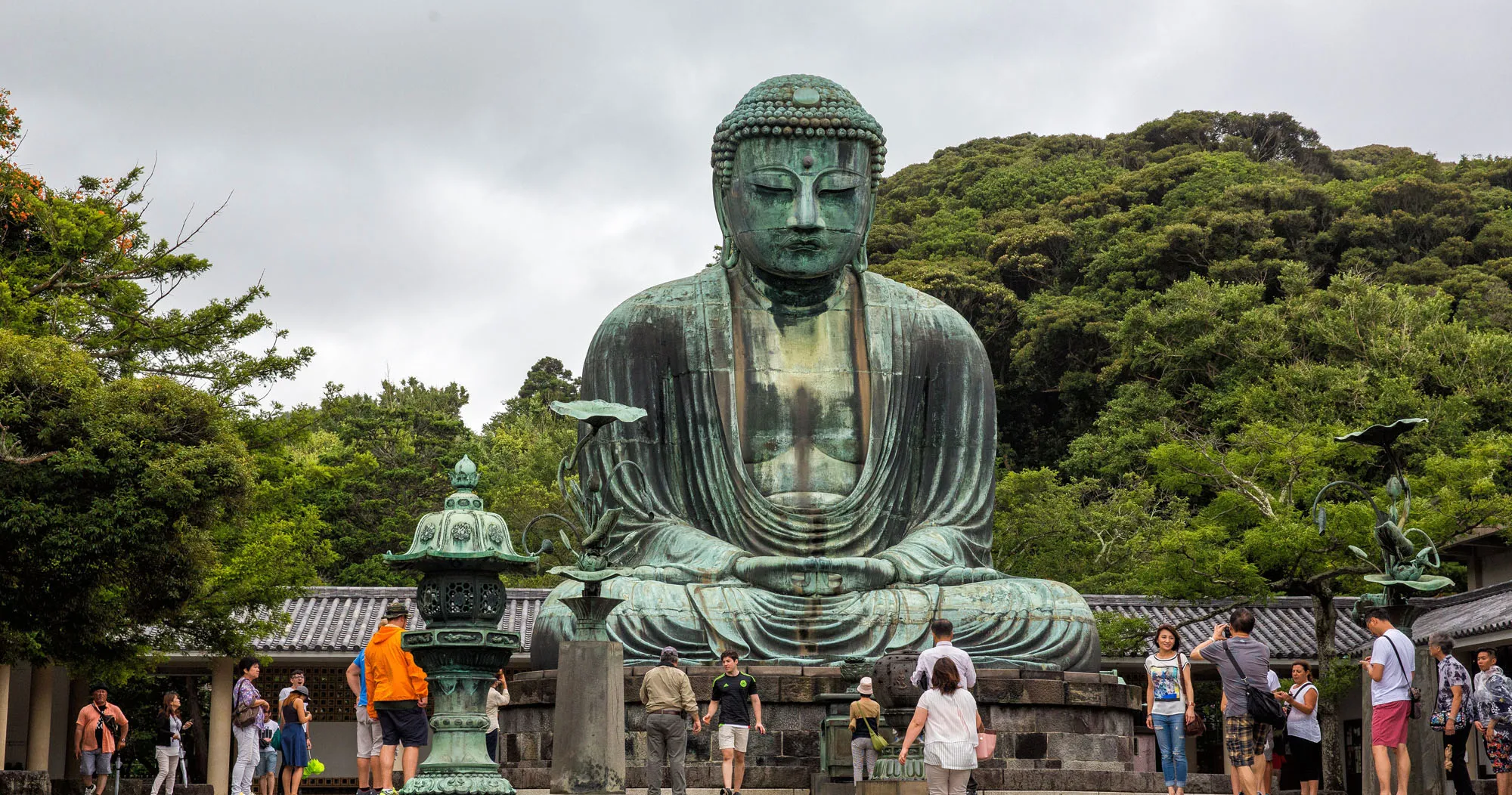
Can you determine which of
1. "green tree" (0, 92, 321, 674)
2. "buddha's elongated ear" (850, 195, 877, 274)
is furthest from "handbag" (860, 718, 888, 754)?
"green tree" (0, 92, 321, 674)

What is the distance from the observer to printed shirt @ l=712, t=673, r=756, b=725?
35.0 ft

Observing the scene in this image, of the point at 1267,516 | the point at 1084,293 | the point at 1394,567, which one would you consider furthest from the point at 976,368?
the point at 1084,293

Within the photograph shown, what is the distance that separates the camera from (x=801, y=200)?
13477 mm

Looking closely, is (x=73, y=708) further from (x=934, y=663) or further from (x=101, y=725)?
(x=934, y=663)

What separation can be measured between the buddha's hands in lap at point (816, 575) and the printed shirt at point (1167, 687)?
8.64ft

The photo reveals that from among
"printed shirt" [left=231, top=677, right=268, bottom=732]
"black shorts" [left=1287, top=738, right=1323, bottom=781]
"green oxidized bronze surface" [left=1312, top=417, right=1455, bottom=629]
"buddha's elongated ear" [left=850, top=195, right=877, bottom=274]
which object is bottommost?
"black shorts" [left=1287, top=738, right=1323, bottom=781]

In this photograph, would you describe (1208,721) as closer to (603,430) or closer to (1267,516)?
(1267,516)

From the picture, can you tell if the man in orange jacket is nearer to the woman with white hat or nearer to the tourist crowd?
the tourist crowd

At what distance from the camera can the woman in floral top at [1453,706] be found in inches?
426

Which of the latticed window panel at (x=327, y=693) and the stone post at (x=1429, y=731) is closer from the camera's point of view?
the stone post at (x=1429, y=731)

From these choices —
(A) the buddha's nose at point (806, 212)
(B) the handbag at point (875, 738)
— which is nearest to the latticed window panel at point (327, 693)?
(A) the buddha's nose at point (806, 212)

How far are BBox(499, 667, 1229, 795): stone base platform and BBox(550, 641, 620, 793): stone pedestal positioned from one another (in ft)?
4.94

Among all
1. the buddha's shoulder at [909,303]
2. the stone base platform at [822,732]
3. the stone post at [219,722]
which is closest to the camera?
the stone base platform at [822,732]

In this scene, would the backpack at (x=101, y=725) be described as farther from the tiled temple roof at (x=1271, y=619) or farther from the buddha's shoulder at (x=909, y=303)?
the tiled temple roof at (x=1271, y=619)
